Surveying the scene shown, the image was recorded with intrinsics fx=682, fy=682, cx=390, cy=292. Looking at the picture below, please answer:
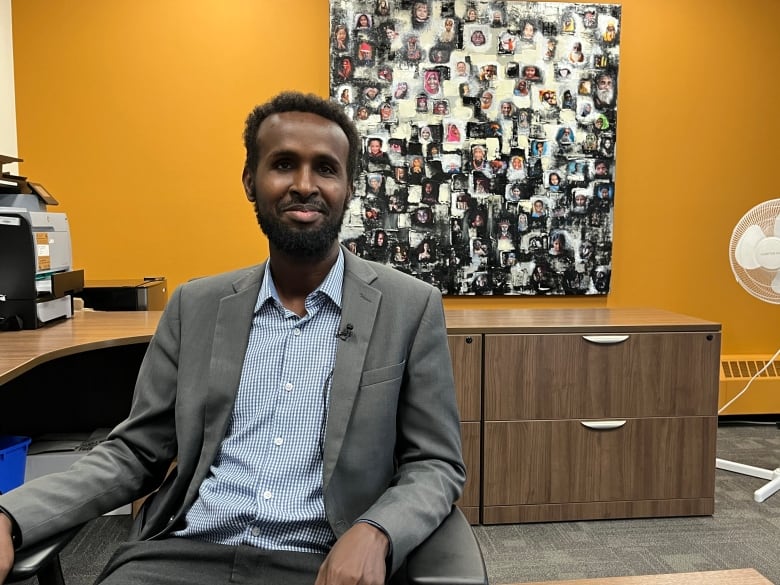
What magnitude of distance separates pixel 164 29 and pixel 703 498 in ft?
11.4

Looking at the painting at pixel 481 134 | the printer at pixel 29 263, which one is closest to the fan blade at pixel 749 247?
the painting at pixel 481 134

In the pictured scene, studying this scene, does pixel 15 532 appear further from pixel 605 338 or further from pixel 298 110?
pixel 605 338

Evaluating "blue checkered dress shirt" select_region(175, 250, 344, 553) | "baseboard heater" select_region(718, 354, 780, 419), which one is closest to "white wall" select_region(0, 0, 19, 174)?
"blue checkered dress shirt" select_region(175, 250, 344, 553)

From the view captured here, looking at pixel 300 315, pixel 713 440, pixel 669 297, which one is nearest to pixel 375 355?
pixel 300 315

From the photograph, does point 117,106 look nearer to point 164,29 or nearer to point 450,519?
point 164,29

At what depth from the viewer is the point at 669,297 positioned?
411 centimetres

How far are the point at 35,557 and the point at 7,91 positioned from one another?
3.25 meters

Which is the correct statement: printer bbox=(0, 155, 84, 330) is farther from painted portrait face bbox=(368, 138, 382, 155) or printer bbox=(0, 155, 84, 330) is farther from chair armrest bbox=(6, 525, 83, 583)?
painted portrait face bbox=(368, 138, 382, 155)

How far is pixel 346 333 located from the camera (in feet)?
4.21

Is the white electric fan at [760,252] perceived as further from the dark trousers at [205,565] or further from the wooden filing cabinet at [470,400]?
the dark trousers at [205,565]

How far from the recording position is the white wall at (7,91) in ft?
11.4

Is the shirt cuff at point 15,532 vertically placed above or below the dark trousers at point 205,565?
above

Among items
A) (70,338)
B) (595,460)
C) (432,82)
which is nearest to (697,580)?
(595,460)

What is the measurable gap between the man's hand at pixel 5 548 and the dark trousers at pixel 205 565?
8.5 inches
